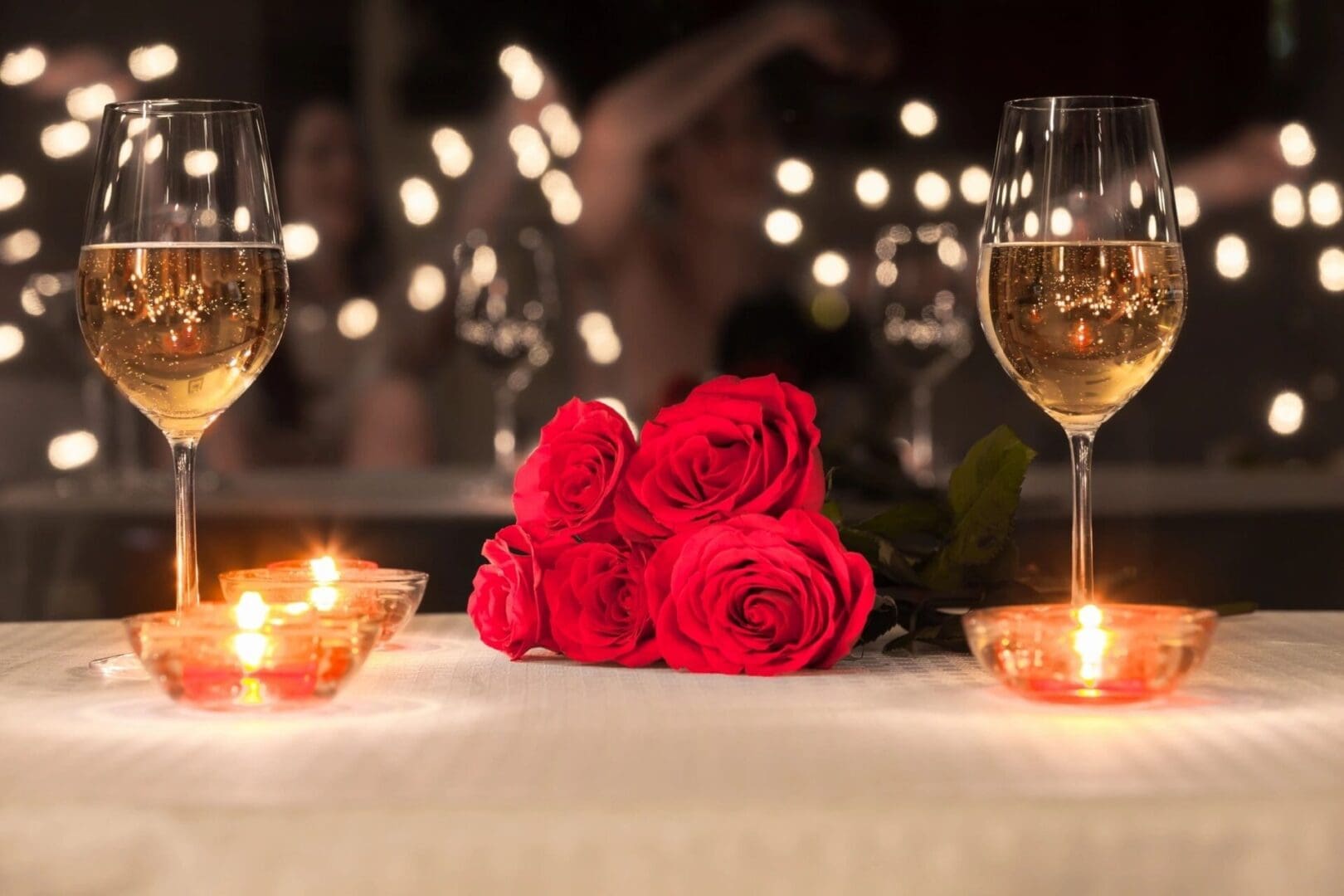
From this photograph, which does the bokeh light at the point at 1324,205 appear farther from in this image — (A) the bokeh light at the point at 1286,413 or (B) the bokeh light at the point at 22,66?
(B) the bokeh light at the point at 22,66

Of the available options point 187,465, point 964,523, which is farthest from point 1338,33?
point 187,465

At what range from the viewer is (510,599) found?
0.58m

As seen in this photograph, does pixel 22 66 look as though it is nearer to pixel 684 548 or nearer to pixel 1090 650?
pixel 684 548

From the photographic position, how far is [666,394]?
7.51ft

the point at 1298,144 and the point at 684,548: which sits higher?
the point at 1298,144

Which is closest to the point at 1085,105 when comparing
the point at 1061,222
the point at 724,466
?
the point at 1061,222

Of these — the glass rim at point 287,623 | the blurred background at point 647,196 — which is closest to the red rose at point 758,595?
the glass rim at point 287,623

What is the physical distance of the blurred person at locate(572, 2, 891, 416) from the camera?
2330mm

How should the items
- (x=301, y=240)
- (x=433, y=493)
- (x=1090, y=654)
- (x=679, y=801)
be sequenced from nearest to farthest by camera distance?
(x=679, y=801) < (x=1090, y=654) < (x=433, y=493) < (x=301, y=240)

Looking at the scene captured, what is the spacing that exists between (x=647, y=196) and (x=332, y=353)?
18.5 inches

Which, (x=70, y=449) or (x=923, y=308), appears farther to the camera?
(x=70, y=449)

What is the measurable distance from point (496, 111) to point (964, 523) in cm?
180

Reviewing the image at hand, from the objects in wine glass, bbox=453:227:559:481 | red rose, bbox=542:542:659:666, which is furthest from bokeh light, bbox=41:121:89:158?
red rose, bbox=542:542:659:666

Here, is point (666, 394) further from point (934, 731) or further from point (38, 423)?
point (934, 731)
